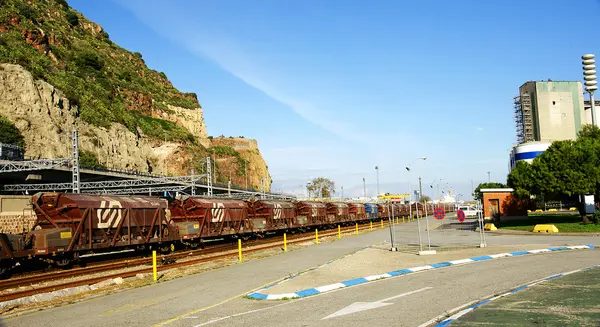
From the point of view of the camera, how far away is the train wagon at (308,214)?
Result: 155ft

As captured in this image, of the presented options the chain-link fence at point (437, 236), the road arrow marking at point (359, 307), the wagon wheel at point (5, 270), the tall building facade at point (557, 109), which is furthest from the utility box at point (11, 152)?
the tall building facade at point (557, 109)

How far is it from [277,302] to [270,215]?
91.2ft

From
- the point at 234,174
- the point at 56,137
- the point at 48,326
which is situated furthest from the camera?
the point at 234,174

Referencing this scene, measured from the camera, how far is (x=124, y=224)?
24812 millimetres

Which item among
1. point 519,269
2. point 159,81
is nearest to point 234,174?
point 159,81

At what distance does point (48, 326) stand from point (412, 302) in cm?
869

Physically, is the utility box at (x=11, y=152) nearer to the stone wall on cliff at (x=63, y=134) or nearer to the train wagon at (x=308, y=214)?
the stone wall on cliff at (x=63, y=134)

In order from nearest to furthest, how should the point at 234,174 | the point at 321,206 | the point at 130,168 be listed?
the point at 321,206, the point at 130,168, the point at 234,174

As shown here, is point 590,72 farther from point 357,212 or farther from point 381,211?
point 357,212

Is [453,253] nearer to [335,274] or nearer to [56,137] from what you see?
[335,274]

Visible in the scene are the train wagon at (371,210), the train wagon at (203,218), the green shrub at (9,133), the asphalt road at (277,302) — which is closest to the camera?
the asphalt road at (277,302)

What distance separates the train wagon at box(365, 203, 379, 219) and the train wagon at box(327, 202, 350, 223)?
9116 mm

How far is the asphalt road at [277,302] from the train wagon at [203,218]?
11.3 metres

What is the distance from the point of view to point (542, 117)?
419 ft
